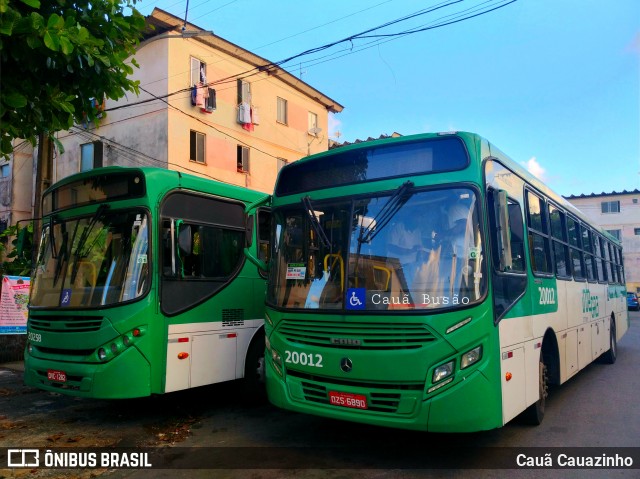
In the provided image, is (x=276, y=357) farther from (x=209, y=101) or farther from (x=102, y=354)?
(x=209, y=101)

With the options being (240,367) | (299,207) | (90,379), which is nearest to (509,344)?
(299,207)

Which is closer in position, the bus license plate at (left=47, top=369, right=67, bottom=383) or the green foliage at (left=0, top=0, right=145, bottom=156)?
the green foliage at (left=0, top=0, right=145, bottom=156)

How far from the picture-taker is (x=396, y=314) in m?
4.58

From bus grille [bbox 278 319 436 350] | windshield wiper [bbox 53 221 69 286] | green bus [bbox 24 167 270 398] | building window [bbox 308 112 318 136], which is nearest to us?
bus grille [bbox 278 319 436 350]

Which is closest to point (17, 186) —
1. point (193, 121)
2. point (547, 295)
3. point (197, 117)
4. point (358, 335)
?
point (193, 121)

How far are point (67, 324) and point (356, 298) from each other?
12.2 feet

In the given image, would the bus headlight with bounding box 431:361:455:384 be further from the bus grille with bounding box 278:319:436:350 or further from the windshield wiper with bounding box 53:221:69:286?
the windshield wiper with bounding box 53:221:69:286

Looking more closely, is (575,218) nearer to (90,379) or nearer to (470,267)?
(470,267)

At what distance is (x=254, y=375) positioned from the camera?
7.57 m

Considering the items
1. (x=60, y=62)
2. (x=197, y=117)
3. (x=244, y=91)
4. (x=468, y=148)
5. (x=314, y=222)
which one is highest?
(x=244, y=91)

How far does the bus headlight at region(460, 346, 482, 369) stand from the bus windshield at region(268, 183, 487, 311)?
41 cm

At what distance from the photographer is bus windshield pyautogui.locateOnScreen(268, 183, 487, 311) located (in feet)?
15.0

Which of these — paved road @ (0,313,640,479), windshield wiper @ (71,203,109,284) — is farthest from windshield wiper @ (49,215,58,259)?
paved road @ (0,313,640,479)

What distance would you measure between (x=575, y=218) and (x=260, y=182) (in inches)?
672
